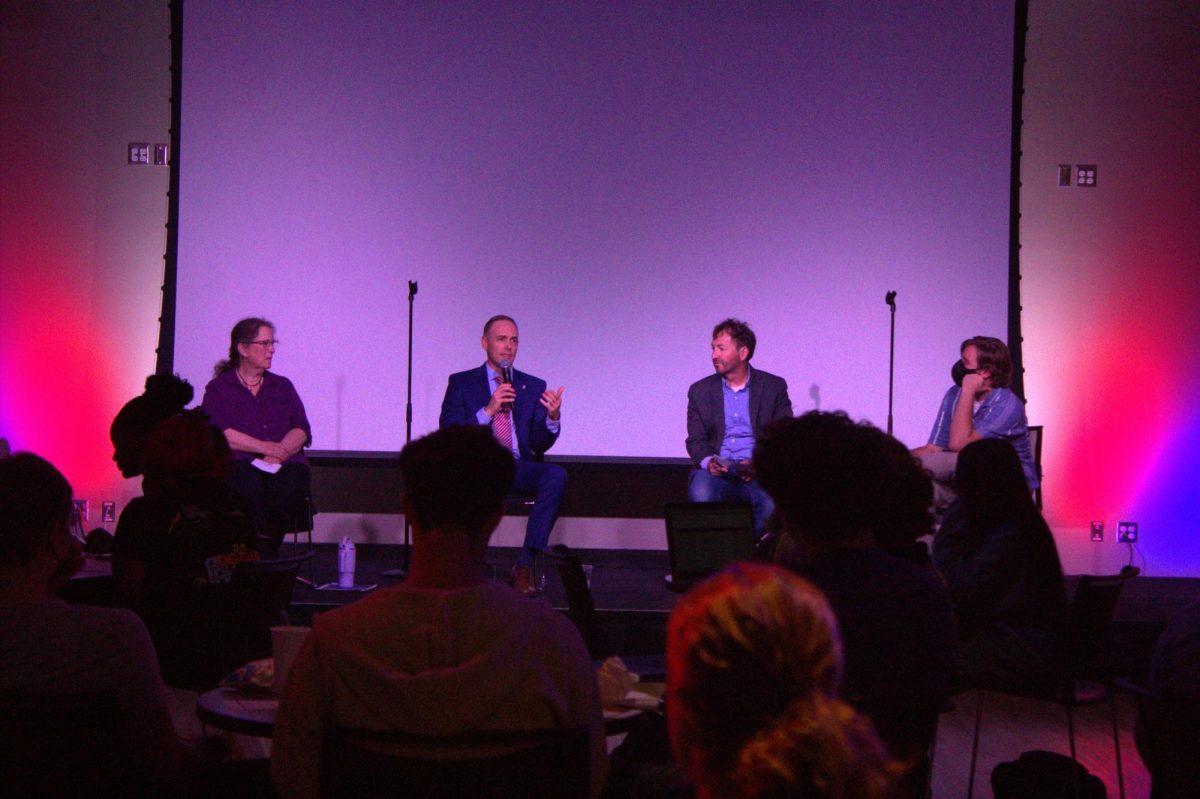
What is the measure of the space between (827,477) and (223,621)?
1.86m

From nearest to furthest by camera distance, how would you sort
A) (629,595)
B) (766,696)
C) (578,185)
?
1. (766,696)
2. (629,595)
3. (578,185)

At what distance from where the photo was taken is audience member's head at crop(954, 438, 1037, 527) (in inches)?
122

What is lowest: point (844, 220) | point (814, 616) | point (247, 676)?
point (247, 676)

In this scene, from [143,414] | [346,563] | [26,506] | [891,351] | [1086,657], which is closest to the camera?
[26,506]

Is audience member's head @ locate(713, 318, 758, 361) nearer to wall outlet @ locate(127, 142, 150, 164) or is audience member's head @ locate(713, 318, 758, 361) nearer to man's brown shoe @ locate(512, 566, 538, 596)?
man's brown shoe @ locate(512, 566, 538, 596)

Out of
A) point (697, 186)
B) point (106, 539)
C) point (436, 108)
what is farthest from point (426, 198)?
point (106, 539)

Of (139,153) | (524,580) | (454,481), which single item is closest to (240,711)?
(454,481)

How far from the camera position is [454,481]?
172 centimetres

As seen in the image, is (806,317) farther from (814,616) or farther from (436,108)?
(814,616)

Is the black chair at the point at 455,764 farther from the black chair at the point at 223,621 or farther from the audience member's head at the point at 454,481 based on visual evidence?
the black chair at the point at 223,621

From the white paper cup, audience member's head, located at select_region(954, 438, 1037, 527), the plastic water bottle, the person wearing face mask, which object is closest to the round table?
the white paper cup

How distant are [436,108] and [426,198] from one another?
1.69 ft

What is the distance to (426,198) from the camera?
652 centimetres

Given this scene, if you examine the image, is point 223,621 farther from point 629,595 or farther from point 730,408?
point 730,408
